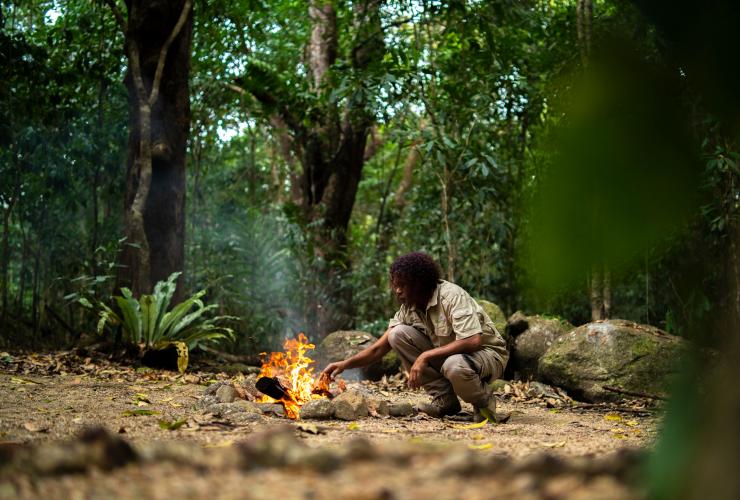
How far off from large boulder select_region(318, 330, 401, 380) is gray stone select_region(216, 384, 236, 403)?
233 centimetres

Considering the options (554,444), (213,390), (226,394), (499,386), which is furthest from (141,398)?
(499,386)

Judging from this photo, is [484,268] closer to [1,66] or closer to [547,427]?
[547,427]

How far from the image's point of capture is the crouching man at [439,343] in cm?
404

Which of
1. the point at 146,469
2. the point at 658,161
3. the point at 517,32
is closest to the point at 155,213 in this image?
the point at 517,32

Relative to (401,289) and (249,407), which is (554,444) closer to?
(401,289)

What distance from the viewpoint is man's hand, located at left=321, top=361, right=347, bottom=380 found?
4.14 m

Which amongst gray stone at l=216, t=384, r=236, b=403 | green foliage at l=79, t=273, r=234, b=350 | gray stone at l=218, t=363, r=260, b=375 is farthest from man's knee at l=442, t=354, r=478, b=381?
green foliage at l=79, t=273, r=234, b=350

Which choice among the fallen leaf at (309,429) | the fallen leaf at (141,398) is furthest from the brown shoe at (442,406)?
the fallen leaf at (141,398)

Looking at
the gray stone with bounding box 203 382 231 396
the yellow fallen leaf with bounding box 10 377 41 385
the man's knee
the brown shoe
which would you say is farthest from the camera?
the yellow fallen leaf with bounding box 10 377 41 385

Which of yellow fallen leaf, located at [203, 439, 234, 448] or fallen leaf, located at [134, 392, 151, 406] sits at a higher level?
yellow fallen leaf, located at [203, 439, 234, 448]

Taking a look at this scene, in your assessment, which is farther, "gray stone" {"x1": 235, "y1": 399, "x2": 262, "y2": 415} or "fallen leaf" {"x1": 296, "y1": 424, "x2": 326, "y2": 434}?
"gray stone" {"x1": 235, "y1": 399, "x2": 262, "y2": 415}

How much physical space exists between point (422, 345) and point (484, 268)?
396 centimetres

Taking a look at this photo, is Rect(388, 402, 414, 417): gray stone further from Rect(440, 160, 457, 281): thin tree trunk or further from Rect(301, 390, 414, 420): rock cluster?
Rect(440, 160, 457, 281): thin tree trunk

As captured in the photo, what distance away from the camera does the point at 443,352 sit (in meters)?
4.02
